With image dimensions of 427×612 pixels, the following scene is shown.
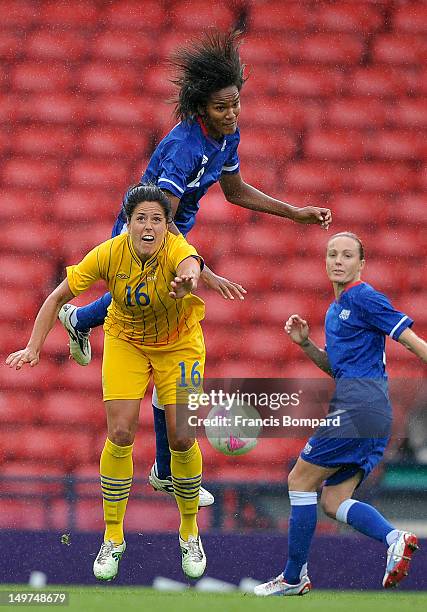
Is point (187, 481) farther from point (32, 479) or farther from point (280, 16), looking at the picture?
point (280, 16)

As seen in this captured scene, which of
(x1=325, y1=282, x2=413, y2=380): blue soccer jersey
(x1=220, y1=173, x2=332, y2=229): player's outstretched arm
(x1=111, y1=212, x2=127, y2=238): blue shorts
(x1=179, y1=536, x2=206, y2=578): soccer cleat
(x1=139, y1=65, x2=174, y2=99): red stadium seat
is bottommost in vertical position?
(x1=179, y1=536, x2=206, y2=578): soccer cleat

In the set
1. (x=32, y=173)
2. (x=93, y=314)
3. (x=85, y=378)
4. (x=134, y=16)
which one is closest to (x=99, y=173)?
(x=32, y=173)

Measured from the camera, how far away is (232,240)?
283 inches

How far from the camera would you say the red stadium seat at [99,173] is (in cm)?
725

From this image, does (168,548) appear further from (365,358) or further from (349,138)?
(349,138)

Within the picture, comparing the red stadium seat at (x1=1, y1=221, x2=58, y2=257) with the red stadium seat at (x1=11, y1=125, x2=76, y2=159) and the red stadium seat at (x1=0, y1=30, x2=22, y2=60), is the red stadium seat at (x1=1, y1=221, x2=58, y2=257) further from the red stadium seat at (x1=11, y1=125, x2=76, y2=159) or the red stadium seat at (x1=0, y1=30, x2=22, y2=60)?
the red stadium seat at (x1=0, y1=30, x2=22, y2=60)

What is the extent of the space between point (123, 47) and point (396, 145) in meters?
1.85

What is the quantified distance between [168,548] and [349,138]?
2950 millimetres

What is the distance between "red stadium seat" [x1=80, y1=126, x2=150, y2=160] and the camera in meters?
7.32

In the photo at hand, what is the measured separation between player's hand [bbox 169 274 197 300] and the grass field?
1.44m

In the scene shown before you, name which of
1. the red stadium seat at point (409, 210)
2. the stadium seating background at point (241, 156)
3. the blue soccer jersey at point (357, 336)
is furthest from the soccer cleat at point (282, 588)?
the red stadium seat at point (409, 210)

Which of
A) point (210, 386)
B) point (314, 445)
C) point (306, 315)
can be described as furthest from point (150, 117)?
point (314, 445)

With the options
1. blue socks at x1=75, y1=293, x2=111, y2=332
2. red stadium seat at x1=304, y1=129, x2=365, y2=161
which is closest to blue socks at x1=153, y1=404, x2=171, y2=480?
blue socks at x1=75, y1=293, x2=111, y2=332

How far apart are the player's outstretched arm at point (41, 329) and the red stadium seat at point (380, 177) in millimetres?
3444
